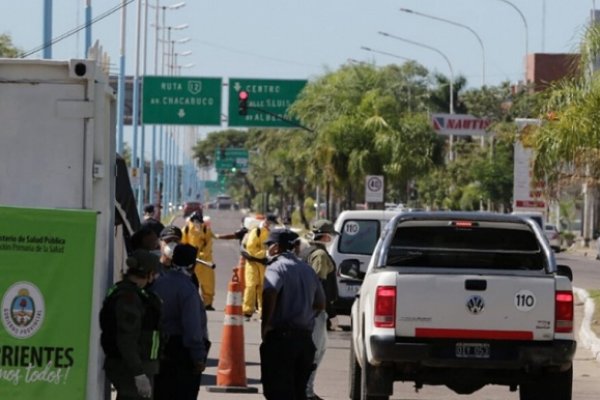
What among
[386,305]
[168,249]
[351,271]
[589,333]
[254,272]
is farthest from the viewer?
[254,272]

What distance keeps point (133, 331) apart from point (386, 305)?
3555mm

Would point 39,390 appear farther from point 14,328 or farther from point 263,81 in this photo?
point 263,81

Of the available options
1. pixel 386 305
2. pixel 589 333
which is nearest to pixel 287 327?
pixel 386 305

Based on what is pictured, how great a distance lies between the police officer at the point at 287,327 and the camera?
39.5 feet

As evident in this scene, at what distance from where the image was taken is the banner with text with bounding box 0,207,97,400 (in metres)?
9.35

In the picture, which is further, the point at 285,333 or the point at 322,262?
the point at 322,262

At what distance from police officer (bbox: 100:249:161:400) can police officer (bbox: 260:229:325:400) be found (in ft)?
6.46

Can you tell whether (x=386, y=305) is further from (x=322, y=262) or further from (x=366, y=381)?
(x=322, y=262)

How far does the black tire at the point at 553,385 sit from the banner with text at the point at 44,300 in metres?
5.13

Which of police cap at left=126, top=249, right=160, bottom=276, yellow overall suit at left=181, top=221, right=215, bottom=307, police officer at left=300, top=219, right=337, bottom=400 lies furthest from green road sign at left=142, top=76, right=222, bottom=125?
police cap at left=126, top=249, right=160, bottom=276

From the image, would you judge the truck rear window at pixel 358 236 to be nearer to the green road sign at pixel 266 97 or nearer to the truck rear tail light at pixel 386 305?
the truck rear tail light at pixel 386 305

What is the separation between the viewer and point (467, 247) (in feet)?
51.1

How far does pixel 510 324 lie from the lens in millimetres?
12930

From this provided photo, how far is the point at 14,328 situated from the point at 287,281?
3322 millimetres
